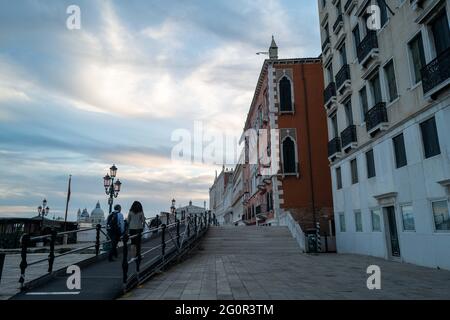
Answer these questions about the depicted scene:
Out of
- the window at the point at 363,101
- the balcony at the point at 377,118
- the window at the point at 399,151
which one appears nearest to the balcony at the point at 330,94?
the window at the point at 363,101

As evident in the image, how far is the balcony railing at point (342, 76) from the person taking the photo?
1797 centimetres

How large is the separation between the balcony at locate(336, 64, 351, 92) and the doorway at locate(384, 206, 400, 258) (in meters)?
7.22

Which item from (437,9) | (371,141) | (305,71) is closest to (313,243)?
(371,141)

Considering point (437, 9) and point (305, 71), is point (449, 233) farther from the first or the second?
point (305, 71)

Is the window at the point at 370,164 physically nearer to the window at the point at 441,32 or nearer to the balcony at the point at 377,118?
the balcony at the point at 377,118

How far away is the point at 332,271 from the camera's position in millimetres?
10203

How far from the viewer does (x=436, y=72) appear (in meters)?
10.5

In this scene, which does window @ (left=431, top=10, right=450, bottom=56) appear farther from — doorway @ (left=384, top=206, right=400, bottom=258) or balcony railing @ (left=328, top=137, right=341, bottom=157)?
balcony railing @ (left=328, top=137, right=341, bottom=157)

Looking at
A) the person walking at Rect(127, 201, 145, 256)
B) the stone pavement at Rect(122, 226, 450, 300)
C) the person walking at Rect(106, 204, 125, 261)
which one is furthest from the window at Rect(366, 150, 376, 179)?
the person walking at Rect(106, 204, 125, 261)

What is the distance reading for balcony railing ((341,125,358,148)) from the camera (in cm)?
1709

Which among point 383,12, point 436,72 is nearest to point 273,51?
point 383,12

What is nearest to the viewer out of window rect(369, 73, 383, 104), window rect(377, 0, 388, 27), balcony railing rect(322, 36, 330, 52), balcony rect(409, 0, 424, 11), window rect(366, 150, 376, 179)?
balcony rect(409, 0, 424, 11)

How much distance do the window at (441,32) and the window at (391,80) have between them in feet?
8.22

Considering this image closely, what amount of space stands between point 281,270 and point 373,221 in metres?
7.26
